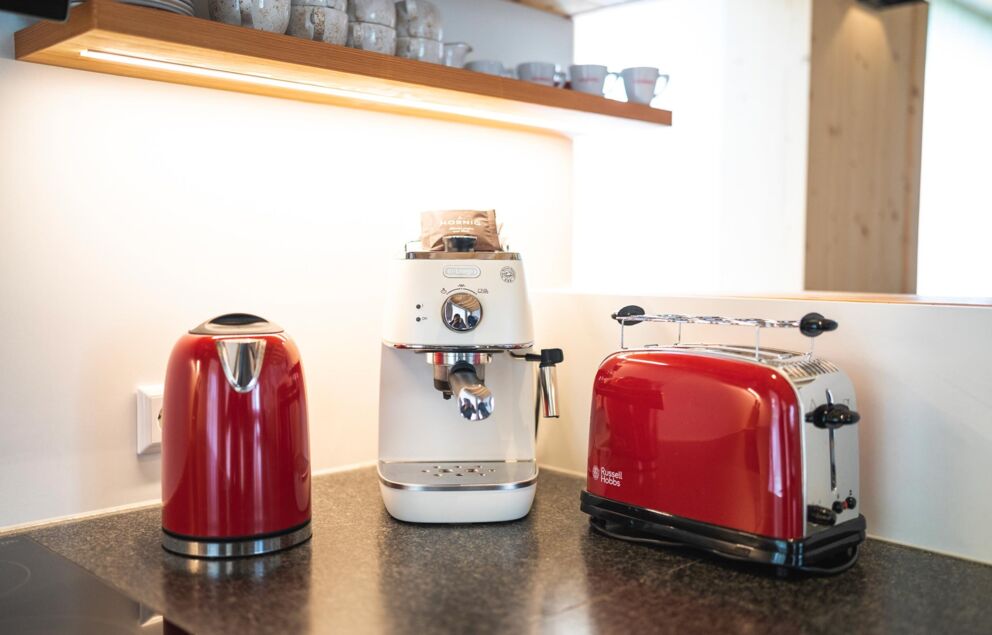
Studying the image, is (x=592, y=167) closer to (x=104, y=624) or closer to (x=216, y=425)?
(x=216, y=425)

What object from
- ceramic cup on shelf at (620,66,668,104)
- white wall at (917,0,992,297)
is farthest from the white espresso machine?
white wall at (917,0,992,297)

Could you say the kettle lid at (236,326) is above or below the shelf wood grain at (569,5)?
below

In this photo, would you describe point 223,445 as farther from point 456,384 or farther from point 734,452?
point 734,452

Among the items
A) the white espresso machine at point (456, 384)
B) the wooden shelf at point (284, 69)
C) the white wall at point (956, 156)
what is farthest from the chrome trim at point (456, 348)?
the white wall at point (956, 156)

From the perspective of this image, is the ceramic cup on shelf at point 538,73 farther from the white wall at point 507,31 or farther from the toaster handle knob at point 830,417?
the toaster handle knob at point 830,417

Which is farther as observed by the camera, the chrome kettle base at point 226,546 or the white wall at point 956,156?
the white wall at point 956,156

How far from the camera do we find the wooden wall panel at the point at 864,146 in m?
2.11

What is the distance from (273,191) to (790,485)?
0.81m

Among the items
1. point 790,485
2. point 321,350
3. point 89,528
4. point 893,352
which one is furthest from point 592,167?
point 89,528

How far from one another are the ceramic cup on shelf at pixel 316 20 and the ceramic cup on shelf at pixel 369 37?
3cm

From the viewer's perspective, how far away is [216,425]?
106 cm

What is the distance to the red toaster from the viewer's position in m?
1.00

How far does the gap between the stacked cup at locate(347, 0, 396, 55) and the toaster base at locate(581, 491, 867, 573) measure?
24.9 inches

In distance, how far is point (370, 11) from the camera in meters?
1.19
